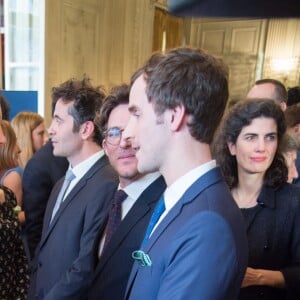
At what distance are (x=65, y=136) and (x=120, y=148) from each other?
54 cm

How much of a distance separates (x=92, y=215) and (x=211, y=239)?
2.66 feet

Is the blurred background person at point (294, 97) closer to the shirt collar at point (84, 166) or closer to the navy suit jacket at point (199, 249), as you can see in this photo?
the shirt collar at point (84, 166)

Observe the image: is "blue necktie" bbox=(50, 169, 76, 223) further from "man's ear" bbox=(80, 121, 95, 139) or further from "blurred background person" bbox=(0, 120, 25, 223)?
"blurred background person" bbox=(0, 120, 25, 223)

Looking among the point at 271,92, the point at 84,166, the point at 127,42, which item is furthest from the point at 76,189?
the point at 127,42

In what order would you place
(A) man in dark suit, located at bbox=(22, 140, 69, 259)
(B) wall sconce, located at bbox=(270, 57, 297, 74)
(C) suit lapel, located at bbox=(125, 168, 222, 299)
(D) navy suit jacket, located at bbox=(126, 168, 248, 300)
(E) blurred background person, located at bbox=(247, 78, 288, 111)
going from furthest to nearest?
(B) wall sconce, located at bbox=(270, 57, 297, 74) → (E) blurred background person, located at bbox=(247, 78, 288, 111) → (A) man in dark suit, located at bbox=(22, 140, 69, 259) → (C) suit lapel, located at bbox=(125, 168, 222, 299) → (D) navy suit jacket, located at bbox=(126, 168, 248, 300)

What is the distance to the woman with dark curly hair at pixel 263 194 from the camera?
1571 mm

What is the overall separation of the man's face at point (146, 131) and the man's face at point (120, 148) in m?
0.35

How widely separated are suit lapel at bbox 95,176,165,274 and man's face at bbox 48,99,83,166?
0.66 meters

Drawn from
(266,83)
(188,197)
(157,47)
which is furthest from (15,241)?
(157,47)

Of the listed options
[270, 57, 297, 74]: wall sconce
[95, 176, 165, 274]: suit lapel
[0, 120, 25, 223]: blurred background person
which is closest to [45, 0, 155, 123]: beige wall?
[270, 57, 297, 74]: wall sconce

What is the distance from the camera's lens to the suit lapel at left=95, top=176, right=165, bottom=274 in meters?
1.36

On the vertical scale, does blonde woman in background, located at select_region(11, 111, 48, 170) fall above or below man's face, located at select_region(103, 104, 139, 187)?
below

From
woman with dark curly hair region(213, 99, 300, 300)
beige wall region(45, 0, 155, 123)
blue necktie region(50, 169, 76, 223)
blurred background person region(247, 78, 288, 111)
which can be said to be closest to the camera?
woman with dark curly hair region(213, 99, 300, 300)

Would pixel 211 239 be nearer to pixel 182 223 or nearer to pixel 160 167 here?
pixel 182 223
